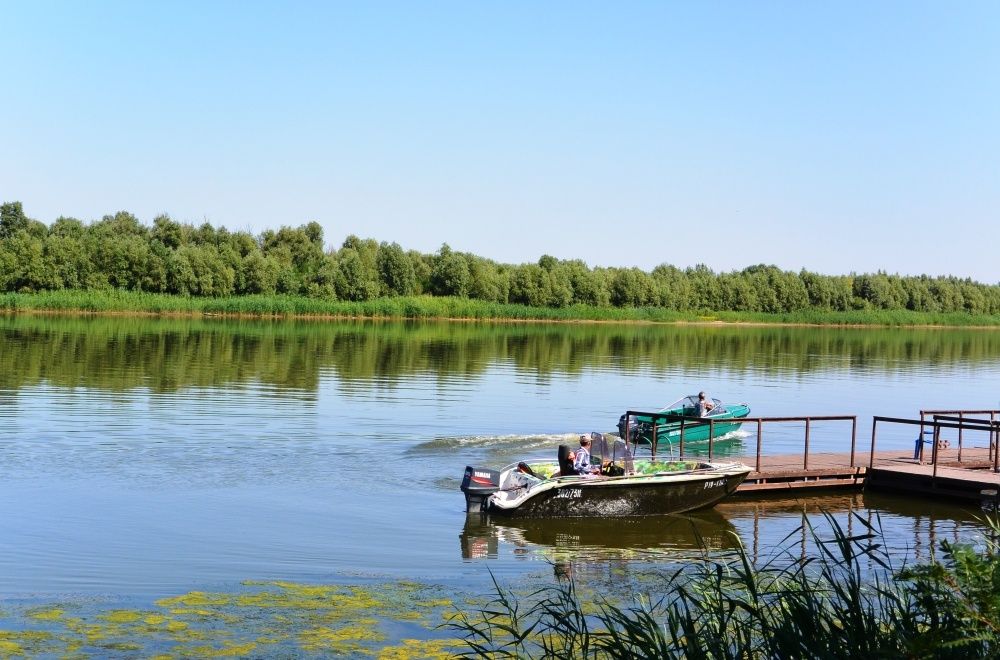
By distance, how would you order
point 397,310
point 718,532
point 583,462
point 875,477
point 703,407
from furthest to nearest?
point 397,310, point 703,407, point 875,477, point 583,462, point 718,532

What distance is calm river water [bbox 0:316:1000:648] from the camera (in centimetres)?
1581

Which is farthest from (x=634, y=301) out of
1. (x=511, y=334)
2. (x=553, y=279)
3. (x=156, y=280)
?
(x=156, y=280)

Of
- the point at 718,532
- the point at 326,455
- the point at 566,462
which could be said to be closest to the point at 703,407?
the point at 326,455

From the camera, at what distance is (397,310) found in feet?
365

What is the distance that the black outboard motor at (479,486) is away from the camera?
19.1 m

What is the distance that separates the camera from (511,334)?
88.2 m

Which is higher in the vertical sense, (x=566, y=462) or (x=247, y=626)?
(x=566, y=462)

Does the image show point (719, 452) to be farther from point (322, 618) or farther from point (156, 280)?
point (156, 280)

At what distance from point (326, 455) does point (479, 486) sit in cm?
736

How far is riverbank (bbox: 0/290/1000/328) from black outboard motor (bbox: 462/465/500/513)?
83.2 m

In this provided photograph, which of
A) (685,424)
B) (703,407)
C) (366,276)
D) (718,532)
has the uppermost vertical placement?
(366,276)

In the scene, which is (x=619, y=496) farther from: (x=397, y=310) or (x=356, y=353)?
(x=397, y=310)

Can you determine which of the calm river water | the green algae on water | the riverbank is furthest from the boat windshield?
the riverbank

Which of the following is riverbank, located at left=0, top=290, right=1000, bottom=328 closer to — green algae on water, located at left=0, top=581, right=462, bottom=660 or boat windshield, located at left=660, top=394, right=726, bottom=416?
boat windshield, located at left=660, top=394, right=726, bottom=416
